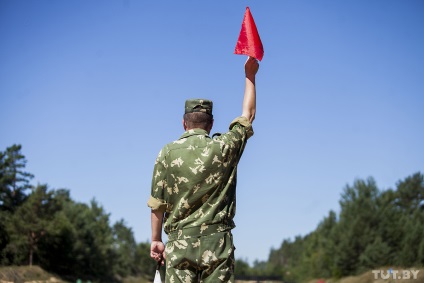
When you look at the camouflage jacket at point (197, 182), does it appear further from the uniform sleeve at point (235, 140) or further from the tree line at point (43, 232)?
the tree line at point (43, 232)

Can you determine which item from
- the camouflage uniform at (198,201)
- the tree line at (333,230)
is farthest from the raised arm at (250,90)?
the tree line at (333,230)

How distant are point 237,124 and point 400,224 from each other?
71.1 meters

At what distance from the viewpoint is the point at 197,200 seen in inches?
189

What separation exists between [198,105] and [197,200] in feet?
2.54

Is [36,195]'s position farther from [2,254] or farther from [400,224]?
[400,224]

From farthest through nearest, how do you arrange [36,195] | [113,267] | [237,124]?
[113,267] → [36,195] → [237,124]

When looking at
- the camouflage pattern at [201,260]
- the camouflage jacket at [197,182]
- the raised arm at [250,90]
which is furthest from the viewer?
the raised arm at [250,90]

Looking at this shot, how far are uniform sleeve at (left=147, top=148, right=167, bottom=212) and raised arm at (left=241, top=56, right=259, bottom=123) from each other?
0.77m

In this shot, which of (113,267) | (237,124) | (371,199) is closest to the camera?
(237,124)

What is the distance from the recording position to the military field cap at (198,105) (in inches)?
199

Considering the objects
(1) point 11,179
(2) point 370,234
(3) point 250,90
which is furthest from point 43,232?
(3) point 250,90

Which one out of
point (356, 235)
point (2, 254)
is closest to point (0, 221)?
point (2, 254)

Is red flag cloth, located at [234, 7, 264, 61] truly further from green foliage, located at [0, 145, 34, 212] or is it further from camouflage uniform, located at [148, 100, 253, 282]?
green foliage, located at [0, 145, 34, 212]

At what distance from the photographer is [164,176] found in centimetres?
496
